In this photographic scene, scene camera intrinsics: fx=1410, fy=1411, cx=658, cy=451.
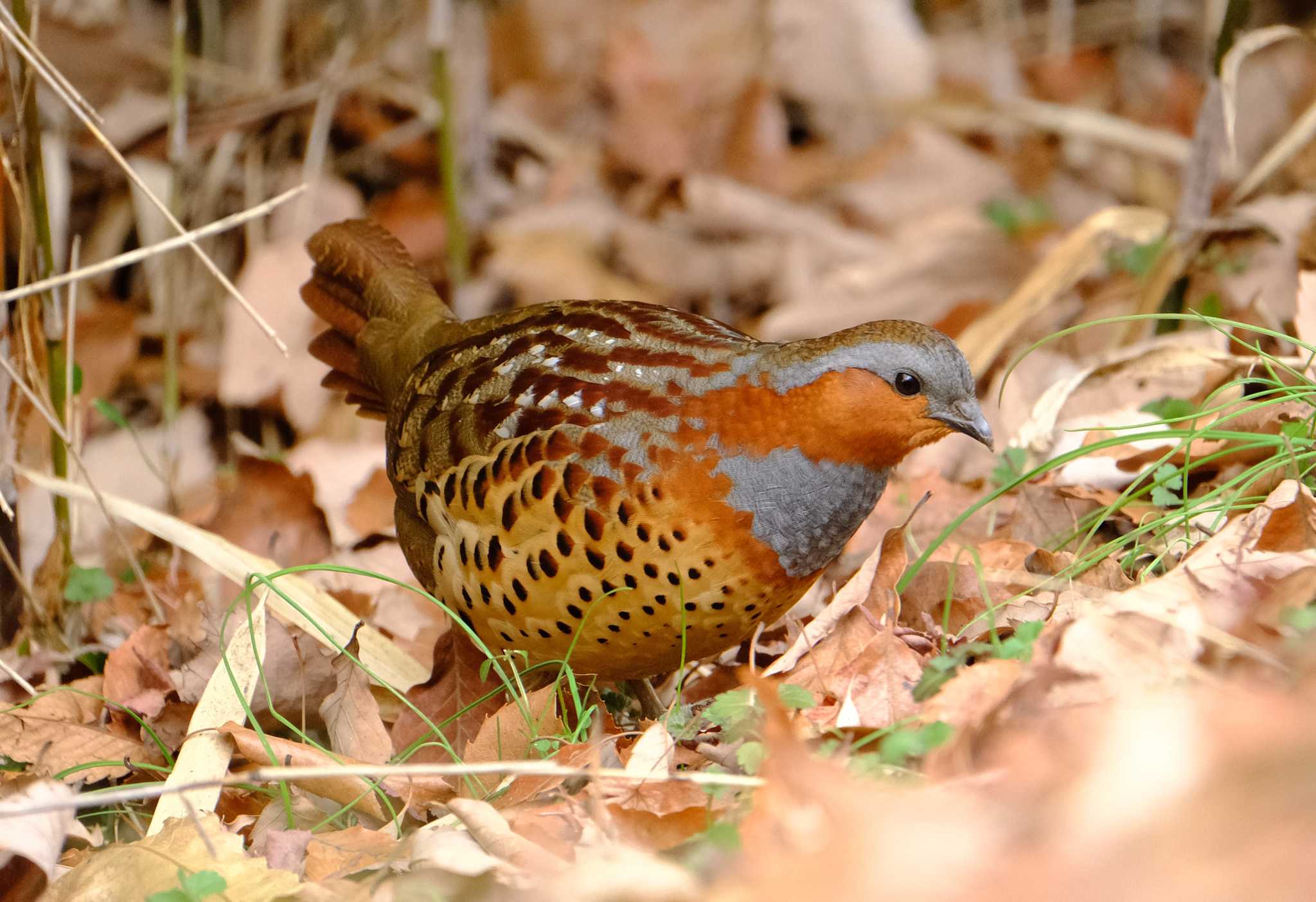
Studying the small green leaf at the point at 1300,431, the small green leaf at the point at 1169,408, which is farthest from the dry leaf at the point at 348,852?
the small green leaf at the point at 1169,408

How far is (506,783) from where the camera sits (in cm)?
279

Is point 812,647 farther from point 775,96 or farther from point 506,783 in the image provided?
point 775,96

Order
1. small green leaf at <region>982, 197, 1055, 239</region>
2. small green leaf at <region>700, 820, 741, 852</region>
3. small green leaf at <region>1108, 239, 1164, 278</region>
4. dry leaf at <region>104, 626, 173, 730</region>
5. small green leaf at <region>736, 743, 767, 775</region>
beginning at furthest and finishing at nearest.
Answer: small green leaf at <region>982, 197, 1055, 239</region>
small green leaf at <region>1108, 239, 1164, 278</region>
dry leaf at <region>104, 626, 173, 730</region>
small green leaf at <region>736, 743, 767, 775</region>
small green leaf at <region>700, 820, 741, 852</region>

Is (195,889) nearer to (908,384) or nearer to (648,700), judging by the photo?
(648,700)

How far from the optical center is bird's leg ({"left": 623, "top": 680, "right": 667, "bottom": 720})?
11.6 ft

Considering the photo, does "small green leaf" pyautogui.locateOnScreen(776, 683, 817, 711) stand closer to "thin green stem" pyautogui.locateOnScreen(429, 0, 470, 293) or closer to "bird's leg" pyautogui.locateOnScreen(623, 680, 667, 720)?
"bird's leg" pyautogui.locateOnScreen(623, 680, 667, 720)

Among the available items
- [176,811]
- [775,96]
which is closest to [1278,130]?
[775,96]

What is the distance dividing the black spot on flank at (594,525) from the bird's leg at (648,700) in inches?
28.0

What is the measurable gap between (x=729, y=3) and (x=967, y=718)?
243 inches

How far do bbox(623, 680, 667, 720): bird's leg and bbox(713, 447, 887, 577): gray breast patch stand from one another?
26.6 inches

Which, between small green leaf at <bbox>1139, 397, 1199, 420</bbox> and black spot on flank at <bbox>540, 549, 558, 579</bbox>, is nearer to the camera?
black spot on flank at <bbox>540, 549, 558, 579</bbox>

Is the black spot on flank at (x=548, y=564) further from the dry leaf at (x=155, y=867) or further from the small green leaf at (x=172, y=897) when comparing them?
the small green leaf at (x=172, y=897)

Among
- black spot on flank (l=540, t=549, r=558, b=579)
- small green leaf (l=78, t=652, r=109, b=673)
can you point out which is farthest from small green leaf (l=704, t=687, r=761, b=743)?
small green leaf (l=78, t=652, r=109, b=673)

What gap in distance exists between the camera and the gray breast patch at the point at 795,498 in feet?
9.66
